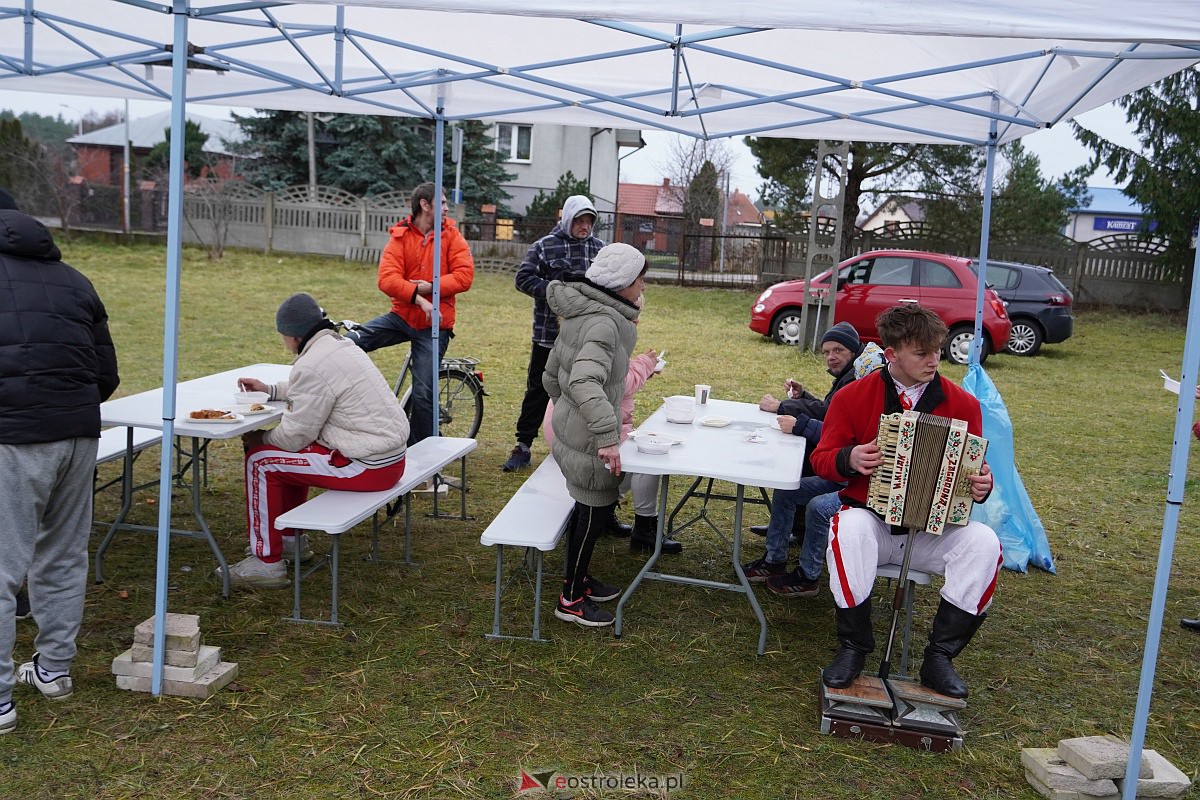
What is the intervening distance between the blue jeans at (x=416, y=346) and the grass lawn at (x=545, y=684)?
1.94 feet

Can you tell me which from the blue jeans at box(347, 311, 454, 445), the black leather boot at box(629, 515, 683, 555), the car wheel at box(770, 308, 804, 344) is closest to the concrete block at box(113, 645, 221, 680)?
the black leather boot at box(629, 515, 683, 555)

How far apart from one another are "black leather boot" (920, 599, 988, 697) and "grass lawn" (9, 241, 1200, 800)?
0.20 metres

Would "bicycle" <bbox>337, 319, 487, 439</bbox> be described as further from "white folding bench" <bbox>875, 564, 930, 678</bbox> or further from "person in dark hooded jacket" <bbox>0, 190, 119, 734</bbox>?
"white folding bench" <bbox>875, 564, 930, 678</bbox>

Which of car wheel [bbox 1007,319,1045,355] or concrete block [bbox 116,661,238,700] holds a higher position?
car wheel [bbox 1007,319,1045,355]

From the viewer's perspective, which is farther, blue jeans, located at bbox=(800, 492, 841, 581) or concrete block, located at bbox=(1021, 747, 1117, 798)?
blue jeans, located at bbox=(800, 492, 841, 581)

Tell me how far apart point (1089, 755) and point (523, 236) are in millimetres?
21243

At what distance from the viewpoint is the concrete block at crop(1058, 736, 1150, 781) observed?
314cm

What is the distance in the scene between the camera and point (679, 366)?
39.3 ft

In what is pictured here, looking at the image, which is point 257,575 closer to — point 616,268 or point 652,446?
point 652,446

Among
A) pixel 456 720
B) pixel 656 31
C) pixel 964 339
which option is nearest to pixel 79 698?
pixel 456 720

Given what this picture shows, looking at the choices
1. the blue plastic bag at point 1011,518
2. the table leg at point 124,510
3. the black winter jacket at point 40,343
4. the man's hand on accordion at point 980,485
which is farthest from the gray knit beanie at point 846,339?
the table leg at point 124,510

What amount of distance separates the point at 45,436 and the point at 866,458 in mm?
2832

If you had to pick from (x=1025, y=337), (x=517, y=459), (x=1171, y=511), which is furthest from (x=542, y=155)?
(x=1171, y=511)

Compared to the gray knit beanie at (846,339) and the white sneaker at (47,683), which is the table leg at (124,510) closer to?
the white sneaker at (47,683)
